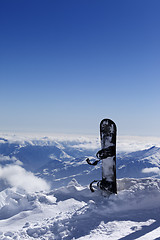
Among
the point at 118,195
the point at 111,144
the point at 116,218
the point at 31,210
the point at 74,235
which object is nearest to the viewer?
the point at 74,235

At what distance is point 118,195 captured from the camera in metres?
8.09

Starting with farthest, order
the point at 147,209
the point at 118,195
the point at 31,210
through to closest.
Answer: the point at 31,210, the point at 118,195, the point at 147,209

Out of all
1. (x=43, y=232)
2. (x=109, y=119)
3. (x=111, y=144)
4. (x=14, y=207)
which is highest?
(x=109, y=119)

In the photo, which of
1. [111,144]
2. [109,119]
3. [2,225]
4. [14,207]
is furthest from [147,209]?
[14,207]

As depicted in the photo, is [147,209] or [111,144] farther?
[111,144]

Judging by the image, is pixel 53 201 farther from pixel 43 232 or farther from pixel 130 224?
pixel 130 224

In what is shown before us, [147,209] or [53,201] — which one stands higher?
[147,209]

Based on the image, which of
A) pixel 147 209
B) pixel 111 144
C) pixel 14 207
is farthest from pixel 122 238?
pixel 14 207

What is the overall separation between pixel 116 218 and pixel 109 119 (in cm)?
401

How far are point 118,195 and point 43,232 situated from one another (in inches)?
130

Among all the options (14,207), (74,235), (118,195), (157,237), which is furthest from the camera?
(14,207)

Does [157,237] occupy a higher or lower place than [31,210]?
higher

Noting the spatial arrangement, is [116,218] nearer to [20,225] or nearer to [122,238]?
[122,238]

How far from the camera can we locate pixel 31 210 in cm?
932
